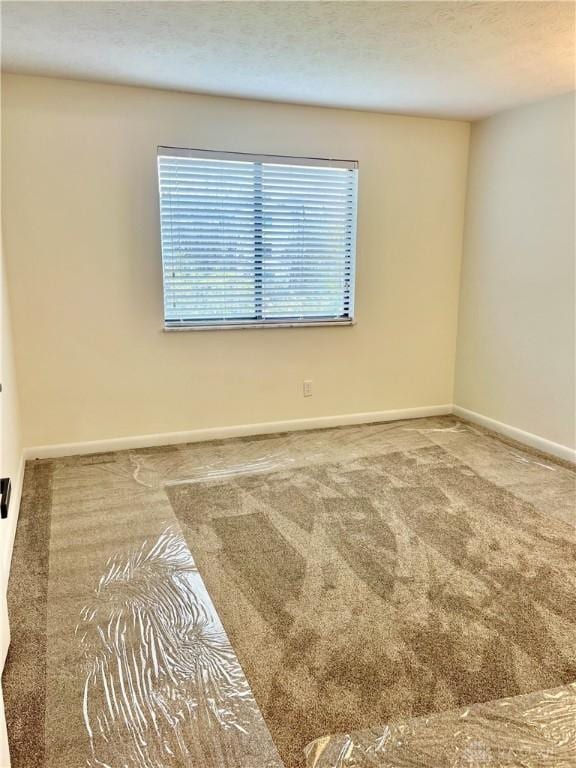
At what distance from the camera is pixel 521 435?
4.06m

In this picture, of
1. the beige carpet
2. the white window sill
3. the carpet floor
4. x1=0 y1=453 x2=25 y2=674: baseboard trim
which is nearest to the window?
the white window sill

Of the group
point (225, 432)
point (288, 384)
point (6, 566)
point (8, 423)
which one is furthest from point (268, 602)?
point (288, 384)

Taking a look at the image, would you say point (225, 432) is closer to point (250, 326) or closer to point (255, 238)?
point (250, 326)

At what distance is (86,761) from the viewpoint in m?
1.46

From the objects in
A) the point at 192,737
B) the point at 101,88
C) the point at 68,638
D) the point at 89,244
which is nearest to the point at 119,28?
the point at 101,88

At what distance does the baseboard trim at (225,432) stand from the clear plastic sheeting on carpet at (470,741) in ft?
8.84

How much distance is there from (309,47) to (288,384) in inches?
90.8

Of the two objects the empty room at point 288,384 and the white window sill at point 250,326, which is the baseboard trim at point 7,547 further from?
the white window sill at point 250,326

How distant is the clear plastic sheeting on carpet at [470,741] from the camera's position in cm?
147

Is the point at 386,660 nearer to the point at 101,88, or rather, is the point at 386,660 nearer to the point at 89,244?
the point at 89,244

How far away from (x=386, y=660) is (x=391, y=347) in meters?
2.99

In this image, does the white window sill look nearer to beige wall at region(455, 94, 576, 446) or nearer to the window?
the window

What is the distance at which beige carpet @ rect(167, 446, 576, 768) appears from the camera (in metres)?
1.71

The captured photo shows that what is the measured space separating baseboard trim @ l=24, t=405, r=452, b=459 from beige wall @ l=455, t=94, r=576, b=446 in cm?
57
